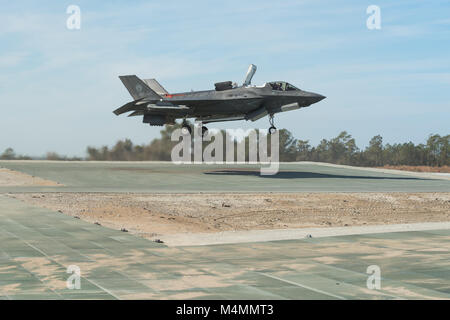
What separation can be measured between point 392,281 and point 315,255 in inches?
103

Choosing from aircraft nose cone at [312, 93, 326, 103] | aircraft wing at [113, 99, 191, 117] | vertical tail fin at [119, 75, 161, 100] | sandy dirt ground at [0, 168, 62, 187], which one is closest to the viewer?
sandy dirt ground at [0, 168, 62, 187]

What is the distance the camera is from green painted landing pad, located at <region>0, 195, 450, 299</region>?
8.52m

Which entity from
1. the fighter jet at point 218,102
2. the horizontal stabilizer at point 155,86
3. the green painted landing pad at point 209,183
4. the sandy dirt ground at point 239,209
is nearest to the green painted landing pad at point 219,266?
the sandy dirt ground at point 239,209

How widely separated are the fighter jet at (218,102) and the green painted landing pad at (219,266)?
2605 cm

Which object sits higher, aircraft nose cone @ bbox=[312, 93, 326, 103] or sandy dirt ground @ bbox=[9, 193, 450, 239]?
aircraft nose cone @ bbox=[312, 93, 326, 103]

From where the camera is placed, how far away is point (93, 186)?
104ft

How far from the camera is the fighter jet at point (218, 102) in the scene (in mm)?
40281

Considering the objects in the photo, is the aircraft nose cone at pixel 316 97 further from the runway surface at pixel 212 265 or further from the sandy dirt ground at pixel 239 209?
the runway surface at pixel 212 265

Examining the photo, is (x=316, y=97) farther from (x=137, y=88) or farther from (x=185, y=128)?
(x=137, y=88)

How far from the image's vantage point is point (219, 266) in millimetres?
10562

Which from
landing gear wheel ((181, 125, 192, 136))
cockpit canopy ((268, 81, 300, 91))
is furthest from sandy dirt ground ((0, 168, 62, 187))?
cockpit canopy ((268, 81, 300, 91))

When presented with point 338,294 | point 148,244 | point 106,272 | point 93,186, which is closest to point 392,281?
point 338,294

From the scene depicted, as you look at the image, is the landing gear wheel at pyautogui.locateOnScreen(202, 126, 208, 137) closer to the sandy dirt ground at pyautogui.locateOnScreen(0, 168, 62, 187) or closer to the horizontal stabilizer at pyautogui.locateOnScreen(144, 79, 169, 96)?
the horizontal stabilizer at pyautogui.locateOnScreen(144, 79, 169, 96)
